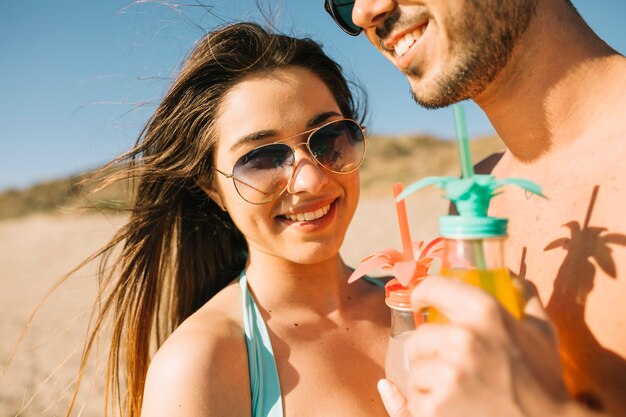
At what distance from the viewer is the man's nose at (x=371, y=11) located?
7.65 feet

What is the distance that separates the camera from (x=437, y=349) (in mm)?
1098

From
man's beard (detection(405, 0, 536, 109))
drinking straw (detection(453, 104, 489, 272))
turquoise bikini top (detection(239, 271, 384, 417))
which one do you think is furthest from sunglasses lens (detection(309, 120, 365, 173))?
drinking straw (detection(453, 104, 489, 272))

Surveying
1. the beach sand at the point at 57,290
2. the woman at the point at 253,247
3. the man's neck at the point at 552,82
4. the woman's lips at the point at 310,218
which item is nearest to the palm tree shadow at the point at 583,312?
the man's neck at the point at 552,82

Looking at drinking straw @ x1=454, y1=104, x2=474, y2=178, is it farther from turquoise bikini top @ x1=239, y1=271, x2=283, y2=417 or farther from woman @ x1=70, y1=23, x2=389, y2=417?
turquoise bikini top @ x1=239, y1=271, x2=283, y2=417

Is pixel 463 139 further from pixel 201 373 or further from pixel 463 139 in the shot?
pixel 201 373

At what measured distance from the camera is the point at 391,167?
881 inches

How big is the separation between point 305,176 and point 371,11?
0.83m

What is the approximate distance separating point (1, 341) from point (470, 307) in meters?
9.49

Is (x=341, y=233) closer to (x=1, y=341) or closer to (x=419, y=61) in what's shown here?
(x=419, y=61)

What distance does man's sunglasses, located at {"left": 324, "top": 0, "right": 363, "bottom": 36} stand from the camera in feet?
8.81

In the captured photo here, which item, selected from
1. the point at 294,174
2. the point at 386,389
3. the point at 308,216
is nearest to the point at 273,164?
the point at 294,174

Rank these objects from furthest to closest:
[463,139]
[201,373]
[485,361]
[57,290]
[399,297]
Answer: [57,290]
[201,373]
[399,297]
[463,139]
[485,361]

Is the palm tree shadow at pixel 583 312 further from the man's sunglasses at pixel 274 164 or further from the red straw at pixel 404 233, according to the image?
the man's sunglasses at pixel 274 164

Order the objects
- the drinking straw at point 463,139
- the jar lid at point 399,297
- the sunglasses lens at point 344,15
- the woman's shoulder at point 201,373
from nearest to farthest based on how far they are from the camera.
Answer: the drinking straw at point 463,139, the jar lid at point 399,297, the woman's shoulder at point 201,373, the sunglasses lens at point 344,15
